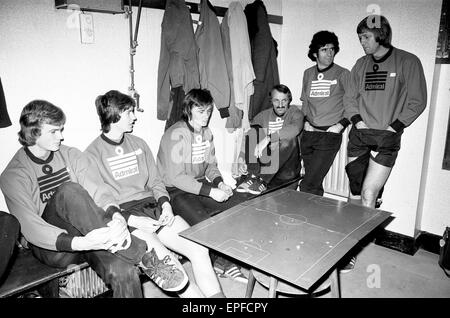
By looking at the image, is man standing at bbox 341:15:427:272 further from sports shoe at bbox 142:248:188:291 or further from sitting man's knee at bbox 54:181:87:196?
sitting man's knee at bbox 54:181:87:196

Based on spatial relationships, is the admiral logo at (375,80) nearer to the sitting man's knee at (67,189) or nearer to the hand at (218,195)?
the hand at (218,195)

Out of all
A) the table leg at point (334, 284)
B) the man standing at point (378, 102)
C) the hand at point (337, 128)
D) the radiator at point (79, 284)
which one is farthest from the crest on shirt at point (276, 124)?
the radiator at point (79, 284)

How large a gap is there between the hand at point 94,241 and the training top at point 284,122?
1.69 meters

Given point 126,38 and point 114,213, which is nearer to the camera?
point 114,213

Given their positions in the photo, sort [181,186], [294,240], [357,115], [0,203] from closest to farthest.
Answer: [294,240] < [0,203] < [181,186] < [357,115]

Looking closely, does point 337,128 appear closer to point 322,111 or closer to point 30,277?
point 322,111

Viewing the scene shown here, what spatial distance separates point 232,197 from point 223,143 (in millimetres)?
930

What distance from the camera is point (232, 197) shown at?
2416 mm

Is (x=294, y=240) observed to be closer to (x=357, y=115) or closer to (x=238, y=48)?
(x=357, y=115)

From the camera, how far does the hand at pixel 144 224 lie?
1.83m

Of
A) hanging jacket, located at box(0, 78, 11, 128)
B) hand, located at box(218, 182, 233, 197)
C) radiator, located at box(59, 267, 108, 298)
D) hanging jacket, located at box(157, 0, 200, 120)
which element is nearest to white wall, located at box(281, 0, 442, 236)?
hanging jacket, located at box(157, 0, 200, 120)

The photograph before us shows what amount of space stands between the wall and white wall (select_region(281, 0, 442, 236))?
4.78 feet

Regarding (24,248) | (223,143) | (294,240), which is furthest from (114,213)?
(223,143)

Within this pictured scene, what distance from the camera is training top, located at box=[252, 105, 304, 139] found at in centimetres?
283
